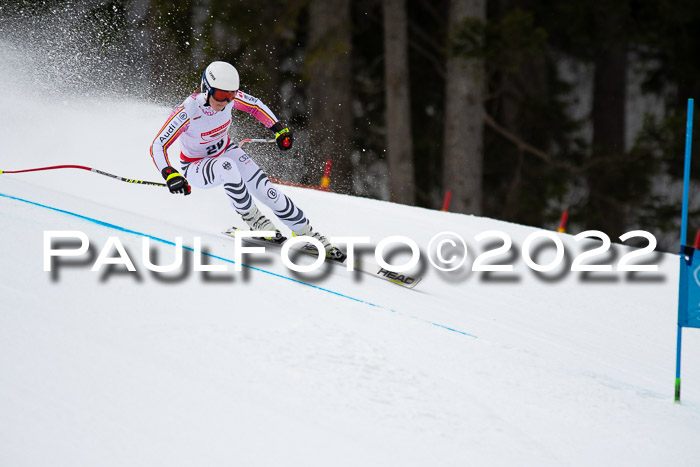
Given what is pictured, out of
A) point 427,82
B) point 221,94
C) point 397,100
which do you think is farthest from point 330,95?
point 221,94

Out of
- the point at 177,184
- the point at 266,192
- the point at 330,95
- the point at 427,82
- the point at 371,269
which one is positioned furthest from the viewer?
the point at 427,82

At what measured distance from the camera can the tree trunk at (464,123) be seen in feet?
40.1

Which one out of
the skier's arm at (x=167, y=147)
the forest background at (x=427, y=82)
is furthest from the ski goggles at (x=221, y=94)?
the forest background at (x=427, y=82)

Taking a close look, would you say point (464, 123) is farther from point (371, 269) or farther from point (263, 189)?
point (263, 189)

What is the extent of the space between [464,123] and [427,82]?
403cm

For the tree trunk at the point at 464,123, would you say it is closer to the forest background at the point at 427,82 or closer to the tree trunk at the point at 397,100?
the forest background at the point at 427,82

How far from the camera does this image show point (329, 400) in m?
3.46

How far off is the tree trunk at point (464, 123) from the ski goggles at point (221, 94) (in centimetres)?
714

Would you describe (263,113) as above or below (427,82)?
below

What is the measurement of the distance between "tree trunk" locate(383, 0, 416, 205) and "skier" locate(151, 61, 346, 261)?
6897mm

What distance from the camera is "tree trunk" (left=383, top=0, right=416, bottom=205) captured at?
12.7 meters

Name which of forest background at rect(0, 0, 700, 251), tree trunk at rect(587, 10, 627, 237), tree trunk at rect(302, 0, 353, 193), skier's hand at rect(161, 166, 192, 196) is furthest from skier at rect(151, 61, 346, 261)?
tree trunk at rect(587, 10, 627, 237)

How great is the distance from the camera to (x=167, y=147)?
18.1 feet

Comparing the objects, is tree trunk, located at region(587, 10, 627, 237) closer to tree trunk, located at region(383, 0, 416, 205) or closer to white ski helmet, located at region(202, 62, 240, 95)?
tree trunk, located at region(383, 0, 416, 205)
